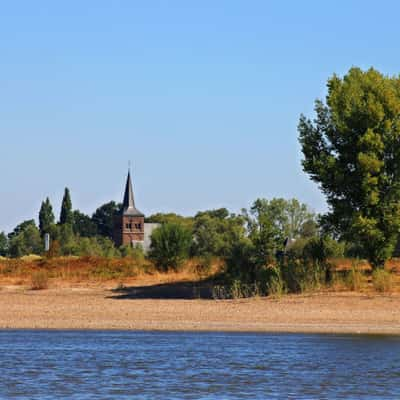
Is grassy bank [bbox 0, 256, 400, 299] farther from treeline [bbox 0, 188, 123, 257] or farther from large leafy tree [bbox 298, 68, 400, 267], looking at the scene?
treeline [bbox 0, 188, 123, 257]

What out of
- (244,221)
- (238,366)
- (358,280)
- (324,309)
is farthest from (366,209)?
(244,221)

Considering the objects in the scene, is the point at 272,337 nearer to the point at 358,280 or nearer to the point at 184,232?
the point at 358,280

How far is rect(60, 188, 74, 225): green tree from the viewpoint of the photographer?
6457 inches

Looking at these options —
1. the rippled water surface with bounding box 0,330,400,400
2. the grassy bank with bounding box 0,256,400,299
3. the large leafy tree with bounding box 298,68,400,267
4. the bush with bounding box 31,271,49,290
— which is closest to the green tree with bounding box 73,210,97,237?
the grassy bank with bounding box 0,256,400,299

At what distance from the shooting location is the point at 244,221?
136 m

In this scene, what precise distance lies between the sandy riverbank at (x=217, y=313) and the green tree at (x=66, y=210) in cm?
12734

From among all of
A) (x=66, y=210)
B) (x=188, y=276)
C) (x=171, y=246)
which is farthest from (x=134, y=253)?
(x=66, y=210)

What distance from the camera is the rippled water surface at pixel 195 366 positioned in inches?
780

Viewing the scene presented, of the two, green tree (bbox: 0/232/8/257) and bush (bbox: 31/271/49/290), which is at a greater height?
green tree (bbox: 0/232/8/257)

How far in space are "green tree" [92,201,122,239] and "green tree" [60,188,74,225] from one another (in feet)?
75.5

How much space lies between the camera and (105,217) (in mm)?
193500

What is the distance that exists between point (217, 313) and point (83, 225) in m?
147

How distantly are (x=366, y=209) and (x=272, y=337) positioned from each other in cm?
1134

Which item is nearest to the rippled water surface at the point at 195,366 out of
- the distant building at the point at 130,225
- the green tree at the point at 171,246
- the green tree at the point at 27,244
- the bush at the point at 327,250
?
the bush at the point at 327,250
